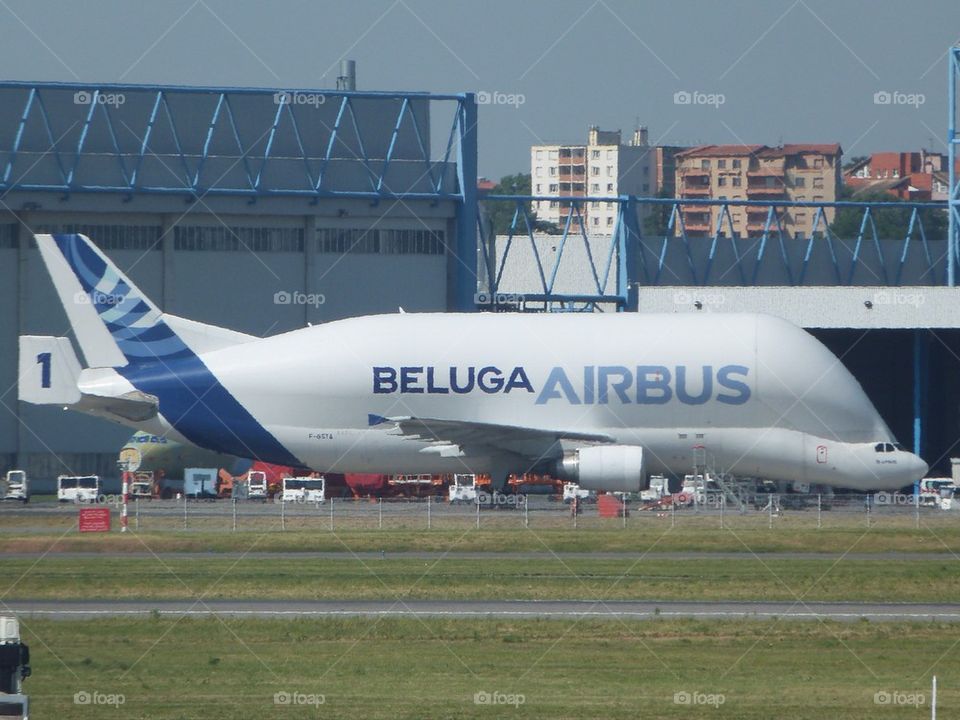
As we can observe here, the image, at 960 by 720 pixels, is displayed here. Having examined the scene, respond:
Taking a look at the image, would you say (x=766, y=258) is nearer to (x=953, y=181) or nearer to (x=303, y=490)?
(x=953, y=181)

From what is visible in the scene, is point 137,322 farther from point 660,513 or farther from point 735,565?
point 735,565

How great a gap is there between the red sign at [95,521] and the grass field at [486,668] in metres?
15.5

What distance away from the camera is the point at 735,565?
3328 centimetres

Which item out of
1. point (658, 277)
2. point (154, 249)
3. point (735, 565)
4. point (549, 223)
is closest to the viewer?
point (735, 565)

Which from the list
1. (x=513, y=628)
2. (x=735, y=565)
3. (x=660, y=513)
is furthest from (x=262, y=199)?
(x=513, y=628)

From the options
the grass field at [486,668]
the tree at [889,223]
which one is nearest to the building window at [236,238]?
the grass field at [486,668]

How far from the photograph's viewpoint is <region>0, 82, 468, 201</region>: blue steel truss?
64188mm

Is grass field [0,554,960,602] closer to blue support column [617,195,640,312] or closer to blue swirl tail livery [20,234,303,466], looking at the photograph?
blue swirl tail livery [20,234,303,466]

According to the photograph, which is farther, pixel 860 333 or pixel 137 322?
pixel 860 333

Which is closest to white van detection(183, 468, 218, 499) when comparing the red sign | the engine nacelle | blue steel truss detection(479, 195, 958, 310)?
the red sign

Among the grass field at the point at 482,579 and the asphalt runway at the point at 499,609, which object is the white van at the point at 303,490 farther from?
the asphalt runway at the point at 499,609

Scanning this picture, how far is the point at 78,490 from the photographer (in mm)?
55281

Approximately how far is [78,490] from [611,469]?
20448 mm

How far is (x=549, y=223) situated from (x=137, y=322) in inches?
5845
